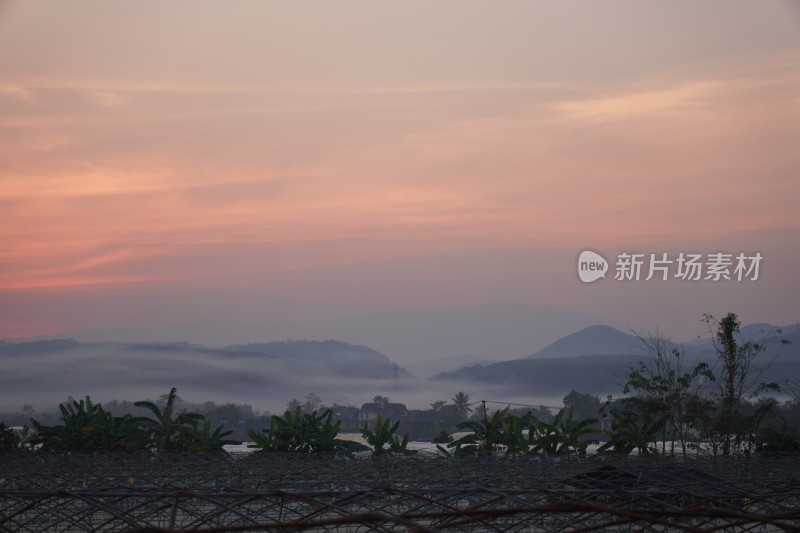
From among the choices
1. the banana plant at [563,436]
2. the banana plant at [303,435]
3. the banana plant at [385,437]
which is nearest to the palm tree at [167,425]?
the banana plant at [303,435]

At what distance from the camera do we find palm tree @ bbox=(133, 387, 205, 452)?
3603 cm

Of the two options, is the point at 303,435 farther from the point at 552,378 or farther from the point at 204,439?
the point at 552,378

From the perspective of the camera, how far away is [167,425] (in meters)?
36.3

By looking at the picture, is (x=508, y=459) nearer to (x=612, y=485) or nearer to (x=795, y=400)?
(x=612, y=485)

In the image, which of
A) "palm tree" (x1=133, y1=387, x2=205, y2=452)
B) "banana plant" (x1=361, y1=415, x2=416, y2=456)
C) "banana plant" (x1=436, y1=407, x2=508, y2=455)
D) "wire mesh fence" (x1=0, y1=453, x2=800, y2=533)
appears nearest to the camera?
"wire mesh fence" (x1=0, y1=453, x2=800, y2=533)

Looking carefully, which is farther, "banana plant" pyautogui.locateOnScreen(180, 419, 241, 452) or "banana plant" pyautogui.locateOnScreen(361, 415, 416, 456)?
"banana plant" pyautogui.locateOnScreen(180, 419, 241, 452)

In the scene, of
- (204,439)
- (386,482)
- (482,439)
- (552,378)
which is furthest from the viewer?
(552,378)

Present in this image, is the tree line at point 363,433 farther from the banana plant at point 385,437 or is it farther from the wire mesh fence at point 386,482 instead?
the wire mesh fence at point 386,482

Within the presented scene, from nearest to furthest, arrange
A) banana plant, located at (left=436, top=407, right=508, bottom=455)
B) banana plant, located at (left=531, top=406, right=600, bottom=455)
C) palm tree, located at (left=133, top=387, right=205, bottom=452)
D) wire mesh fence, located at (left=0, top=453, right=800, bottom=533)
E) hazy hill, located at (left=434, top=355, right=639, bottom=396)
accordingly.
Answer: wire mesh fence, located at (left=0, top=453, right=800, bottom=533) → banana plant, located at (left=531, top=406, right=600, bottom=455) → palm tree, located at (left=133, top=387, right=205, bottom=452) → banana plant, located at (left=436, top=407, right=508, bottom=455) → hazy hill, located at (left=434, top=355, right=639, bottom=396)

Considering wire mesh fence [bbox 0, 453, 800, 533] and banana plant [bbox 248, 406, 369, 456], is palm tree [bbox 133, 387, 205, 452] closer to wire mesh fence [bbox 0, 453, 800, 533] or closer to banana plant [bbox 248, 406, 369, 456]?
banana plant [bbox 248, 406, 369, 456]

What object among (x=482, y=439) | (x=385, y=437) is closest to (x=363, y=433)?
(x=385, y=437)

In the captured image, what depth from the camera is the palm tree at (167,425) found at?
3603cm

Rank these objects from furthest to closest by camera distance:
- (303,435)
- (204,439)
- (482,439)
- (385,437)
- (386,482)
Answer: (204,439), (482,439), (303,435), (385,437), (386,482)

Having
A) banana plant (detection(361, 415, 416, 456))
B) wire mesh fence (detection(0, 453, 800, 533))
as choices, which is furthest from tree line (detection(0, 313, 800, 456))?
wire mesh fence (detection(0, 453, 800, 533))
